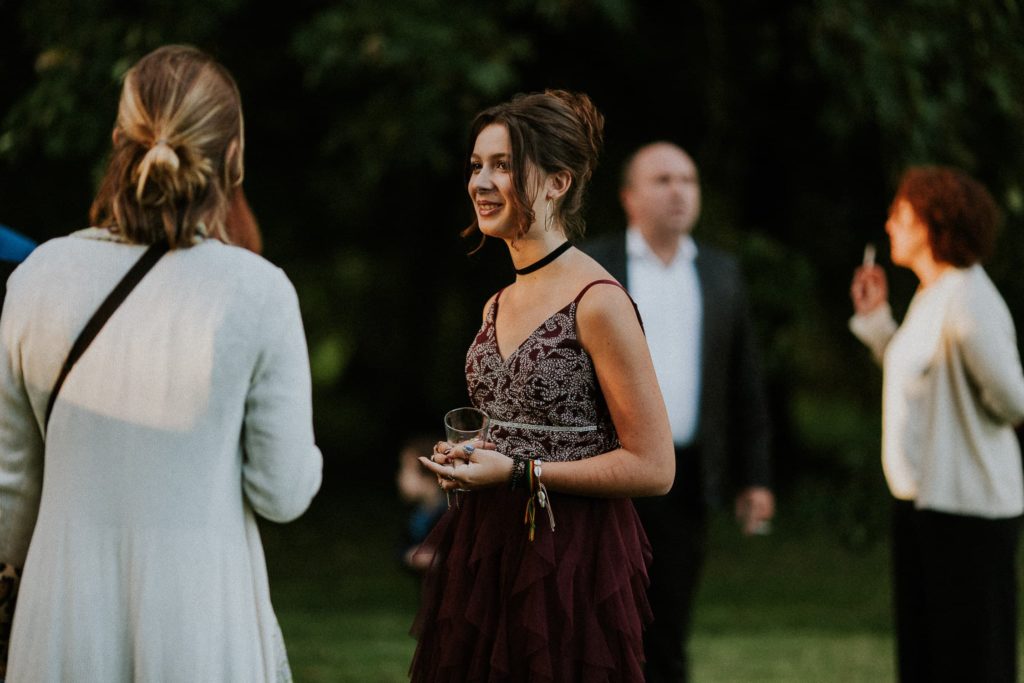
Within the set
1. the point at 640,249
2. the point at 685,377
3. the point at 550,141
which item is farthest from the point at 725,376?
the point at 550,141

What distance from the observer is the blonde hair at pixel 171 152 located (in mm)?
2590

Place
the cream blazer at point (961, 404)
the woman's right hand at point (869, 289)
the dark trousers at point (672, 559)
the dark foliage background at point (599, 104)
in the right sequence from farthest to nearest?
1. the dark foliage background at point (599, 104)
2. the woman's right hand at point (869, 289)
3. the dark trousers at point (672, 559)
4. the cream blazer at point (961, 404)

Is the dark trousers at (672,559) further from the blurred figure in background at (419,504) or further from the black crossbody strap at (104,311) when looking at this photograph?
the black crossbody strap at (104,311)

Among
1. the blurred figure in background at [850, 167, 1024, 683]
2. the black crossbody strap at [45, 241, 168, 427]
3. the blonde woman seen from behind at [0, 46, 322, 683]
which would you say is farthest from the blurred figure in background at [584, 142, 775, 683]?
the black crossbody strap at [45, 241, 168, 427]

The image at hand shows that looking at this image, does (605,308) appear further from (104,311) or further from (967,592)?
(967,592)

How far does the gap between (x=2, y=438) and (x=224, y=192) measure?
27.4 inches

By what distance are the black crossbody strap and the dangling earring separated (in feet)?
3.09

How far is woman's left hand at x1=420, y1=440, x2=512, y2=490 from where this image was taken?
9.43 ft

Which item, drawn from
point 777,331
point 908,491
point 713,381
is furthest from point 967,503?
point 777,331

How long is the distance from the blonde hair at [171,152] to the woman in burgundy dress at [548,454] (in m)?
0.67

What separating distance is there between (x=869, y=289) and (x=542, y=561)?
275cm

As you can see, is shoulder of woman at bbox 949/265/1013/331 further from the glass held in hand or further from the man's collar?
the glass held in hand

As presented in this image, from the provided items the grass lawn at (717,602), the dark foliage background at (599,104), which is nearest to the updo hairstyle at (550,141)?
the dark foliage background at (599,104)

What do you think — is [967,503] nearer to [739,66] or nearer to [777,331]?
[777,331]
